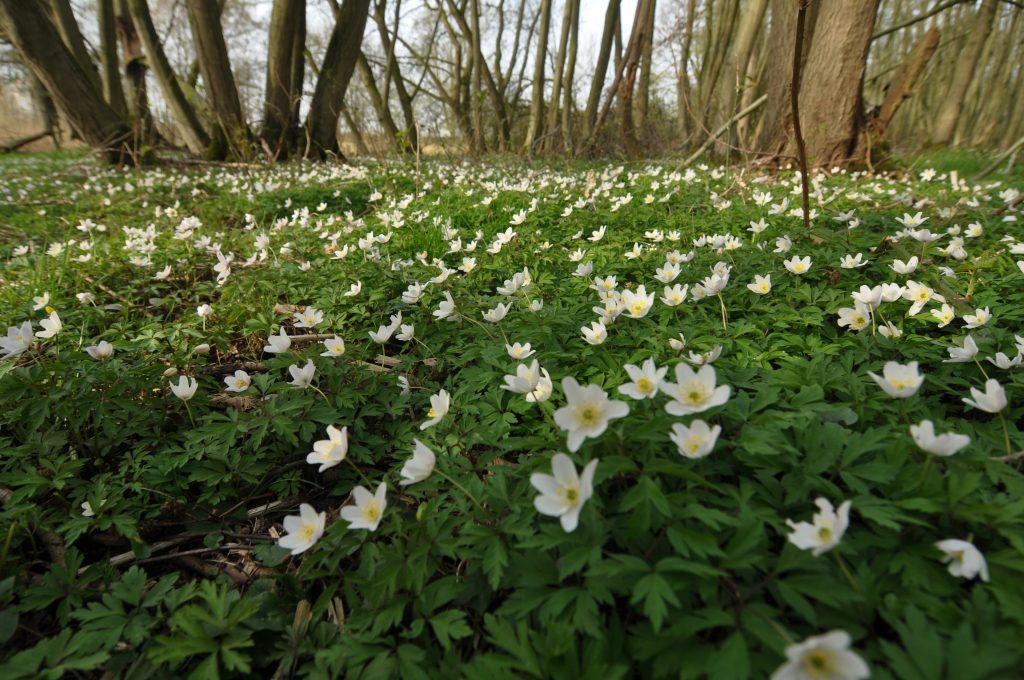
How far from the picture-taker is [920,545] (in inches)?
44.9

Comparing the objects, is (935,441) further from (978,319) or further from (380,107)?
(380,107)

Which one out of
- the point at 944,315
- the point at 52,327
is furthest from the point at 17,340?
the point at 944,315

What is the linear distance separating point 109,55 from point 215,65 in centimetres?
557

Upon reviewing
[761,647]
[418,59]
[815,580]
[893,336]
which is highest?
[418,59]

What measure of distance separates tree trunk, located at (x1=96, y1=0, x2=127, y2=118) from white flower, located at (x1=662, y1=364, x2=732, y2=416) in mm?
17391

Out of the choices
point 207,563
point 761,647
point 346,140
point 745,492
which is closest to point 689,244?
point 745,492

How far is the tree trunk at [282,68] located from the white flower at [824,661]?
40.6 feet

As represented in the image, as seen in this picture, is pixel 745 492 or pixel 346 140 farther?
pixel 346 140

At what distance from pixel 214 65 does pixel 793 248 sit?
12990 millimetres

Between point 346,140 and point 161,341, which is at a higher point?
point 346,140

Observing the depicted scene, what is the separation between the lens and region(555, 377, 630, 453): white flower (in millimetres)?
1279

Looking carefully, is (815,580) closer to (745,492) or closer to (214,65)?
(745,492)

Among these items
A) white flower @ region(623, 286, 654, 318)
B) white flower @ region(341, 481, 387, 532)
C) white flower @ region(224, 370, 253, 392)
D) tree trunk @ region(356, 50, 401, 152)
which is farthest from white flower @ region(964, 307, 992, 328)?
tree trunk @ region(356, 50, 401, 152)

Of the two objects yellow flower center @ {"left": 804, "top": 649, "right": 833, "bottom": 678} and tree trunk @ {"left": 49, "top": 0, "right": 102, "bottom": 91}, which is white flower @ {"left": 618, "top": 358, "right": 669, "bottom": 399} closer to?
yellow flower center @ {"left": 804, "top": 649, "right": 833, "bottom": 678}
